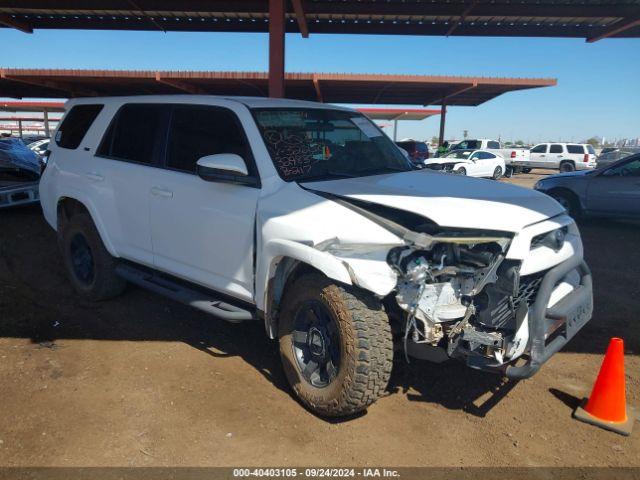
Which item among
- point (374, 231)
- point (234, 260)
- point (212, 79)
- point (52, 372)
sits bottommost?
point (52, 372)

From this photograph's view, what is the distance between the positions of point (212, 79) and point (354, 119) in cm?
1726

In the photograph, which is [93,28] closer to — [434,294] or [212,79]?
[212,79]

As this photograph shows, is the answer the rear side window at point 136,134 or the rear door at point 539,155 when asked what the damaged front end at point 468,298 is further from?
the rear door at point 539,155

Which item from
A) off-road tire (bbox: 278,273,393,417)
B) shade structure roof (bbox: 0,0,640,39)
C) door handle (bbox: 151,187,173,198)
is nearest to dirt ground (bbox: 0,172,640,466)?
off-road tire (bbox: 278,273,393,417)

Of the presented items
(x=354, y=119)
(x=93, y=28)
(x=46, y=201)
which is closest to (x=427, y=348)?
(x=354, y=119)

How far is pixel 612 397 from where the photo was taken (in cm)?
315

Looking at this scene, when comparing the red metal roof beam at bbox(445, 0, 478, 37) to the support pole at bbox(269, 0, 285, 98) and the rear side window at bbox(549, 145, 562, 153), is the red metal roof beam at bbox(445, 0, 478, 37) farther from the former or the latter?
the rear side window at bbox(549, 145, 562, 153)

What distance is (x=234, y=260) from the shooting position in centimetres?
353

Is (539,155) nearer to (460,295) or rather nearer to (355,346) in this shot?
(460,295)

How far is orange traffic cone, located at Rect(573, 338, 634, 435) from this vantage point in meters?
3.12

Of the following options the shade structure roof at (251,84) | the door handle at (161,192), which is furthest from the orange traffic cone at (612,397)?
the shade structure roof at (251,84)

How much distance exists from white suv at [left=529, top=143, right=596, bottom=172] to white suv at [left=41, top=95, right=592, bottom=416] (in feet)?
98.4

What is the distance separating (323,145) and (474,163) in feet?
68.5

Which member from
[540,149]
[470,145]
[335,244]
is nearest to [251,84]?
[470,145]
